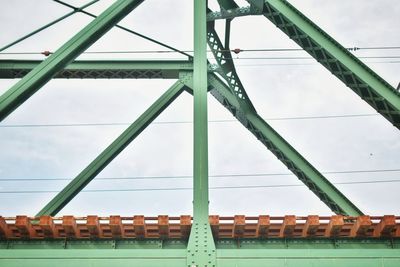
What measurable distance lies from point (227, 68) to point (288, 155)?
10.4 ft

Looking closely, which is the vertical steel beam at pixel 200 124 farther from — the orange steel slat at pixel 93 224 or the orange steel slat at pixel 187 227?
the orange steel slat at pixel 93 224

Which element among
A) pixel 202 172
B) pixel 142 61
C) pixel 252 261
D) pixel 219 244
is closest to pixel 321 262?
pixel 252 261

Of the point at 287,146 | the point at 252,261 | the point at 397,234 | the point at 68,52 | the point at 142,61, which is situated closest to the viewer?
the point at 252,261

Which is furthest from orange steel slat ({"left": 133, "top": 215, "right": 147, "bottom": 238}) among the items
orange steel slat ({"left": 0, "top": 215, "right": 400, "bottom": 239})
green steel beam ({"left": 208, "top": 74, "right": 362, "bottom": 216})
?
green steel beam ({"left": 208, "top": 74, "right": 362, "bottom": 216})

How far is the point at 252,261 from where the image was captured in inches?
322

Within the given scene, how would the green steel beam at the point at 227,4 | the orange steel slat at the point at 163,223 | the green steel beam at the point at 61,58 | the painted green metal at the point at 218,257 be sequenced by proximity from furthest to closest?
the green steel beam at the point at 227,4 → the green steel beam at the point at 61,58 → the orange steel slat at the point at 163,223 → the painted green metal at the point at 218,257

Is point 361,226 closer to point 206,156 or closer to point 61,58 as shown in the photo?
point 206,156

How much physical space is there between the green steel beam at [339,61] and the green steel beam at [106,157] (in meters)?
4.12

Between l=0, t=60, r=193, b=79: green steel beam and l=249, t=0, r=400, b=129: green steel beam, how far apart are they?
425cm

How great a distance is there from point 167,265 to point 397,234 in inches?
173

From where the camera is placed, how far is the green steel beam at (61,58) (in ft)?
29.1

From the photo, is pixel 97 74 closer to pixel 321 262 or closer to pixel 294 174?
pixel 294 174

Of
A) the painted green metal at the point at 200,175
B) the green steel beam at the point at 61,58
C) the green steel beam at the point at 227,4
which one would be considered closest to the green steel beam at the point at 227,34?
the green steel beam at the point at 227,4

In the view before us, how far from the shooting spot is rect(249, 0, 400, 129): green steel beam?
32.2ft
